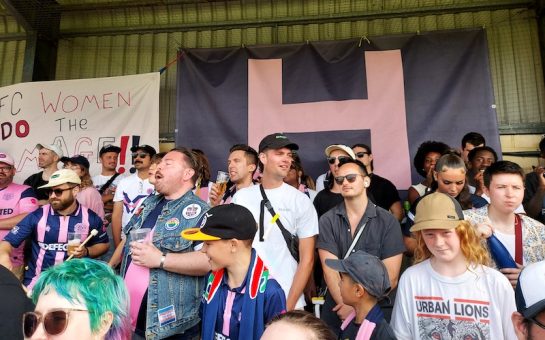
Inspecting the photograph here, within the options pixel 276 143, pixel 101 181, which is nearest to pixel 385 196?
pixel 276 143

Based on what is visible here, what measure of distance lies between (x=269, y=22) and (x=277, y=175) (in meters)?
3.77

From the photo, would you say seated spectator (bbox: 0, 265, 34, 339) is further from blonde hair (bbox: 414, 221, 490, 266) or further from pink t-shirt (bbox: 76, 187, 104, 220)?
pink t-shirt (bbox: 76, 187, 104, 220)

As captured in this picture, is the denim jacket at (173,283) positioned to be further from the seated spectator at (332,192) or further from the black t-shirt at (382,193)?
the black t-shirt at (382,193)

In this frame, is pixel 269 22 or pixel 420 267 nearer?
pixel 420 267

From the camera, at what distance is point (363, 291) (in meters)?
1.90

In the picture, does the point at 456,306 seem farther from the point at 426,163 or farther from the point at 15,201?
the point at 15,201

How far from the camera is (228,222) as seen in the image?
5.83 feet

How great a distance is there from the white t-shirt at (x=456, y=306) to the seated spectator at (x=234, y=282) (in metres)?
0.66

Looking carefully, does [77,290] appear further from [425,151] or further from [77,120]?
[77,120]

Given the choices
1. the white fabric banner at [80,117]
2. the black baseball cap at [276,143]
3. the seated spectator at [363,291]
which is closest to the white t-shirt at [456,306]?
the seated spectator at [363,291]

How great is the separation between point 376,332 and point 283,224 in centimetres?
100

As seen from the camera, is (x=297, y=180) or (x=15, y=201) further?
(x=297, y=180)

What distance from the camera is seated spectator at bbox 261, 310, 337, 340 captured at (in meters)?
1.13

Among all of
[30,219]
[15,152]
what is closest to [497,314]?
[30,219]
